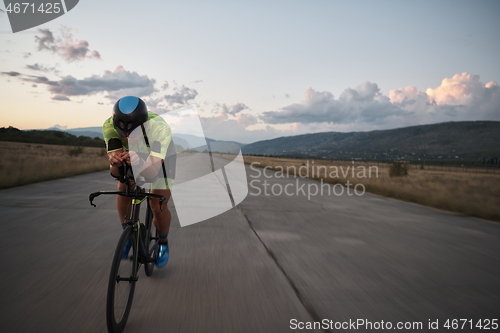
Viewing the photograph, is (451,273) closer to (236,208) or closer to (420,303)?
(420,303)

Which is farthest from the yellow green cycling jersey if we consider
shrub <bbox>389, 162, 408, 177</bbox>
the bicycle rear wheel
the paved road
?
shrub <bbox>389, 162, 408, 177</bbox>

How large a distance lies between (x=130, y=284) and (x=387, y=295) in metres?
2.49

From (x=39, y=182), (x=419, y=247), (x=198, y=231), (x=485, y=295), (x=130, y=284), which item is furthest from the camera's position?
(x=39, y=182)

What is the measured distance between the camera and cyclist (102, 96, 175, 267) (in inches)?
112

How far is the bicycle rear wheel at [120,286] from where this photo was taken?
2371mm

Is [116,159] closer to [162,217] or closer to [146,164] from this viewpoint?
[146,164]

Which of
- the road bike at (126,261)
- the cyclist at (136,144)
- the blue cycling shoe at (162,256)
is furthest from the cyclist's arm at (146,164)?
the blue cycling shoe at (162,256)

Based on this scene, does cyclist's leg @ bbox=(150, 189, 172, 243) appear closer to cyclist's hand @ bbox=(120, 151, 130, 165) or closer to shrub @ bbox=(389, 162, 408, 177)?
cyclist's hand @ bbox=(120, 151, 130, 165)

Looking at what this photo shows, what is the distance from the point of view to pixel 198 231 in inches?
251

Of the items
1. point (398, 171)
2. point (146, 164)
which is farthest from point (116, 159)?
point (398, 171)

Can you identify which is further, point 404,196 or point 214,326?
point 404,196

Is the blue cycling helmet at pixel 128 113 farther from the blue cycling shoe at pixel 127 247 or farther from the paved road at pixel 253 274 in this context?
the paved road at pixel 253 274

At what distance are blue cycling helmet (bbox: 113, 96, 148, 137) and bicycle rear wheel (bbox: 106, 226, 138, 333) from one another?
2.83 feet

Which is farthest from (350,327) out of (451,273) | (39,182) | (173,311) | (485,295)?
(39,182)
